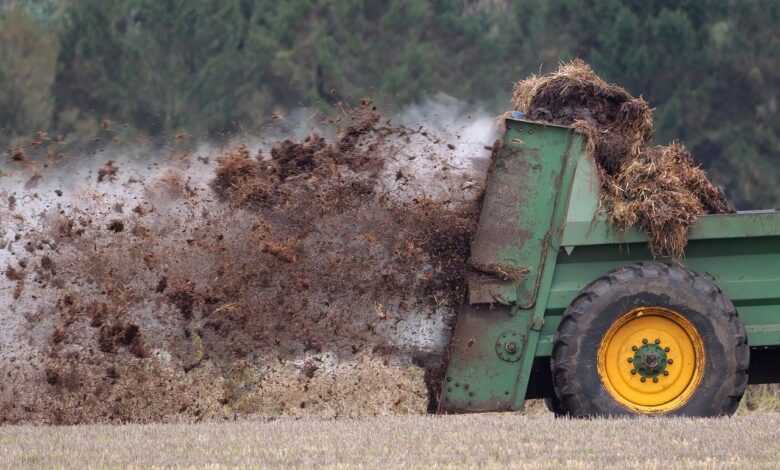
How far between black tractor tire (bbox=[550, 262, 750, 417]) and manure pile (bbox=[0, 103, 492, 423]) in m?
0.87

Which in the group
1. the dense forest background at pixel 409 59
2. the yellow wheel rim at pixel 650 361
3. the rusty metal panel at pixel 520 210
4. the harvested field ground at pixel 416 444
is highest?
the dense forest background at pixel 409 59

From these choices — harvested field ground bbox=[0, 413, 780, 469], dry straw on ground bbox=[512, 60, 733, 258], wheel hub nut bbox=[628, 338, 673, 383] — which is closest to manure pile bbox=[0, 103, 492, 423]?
dry straw on ground bbox=[512, 60, 733, 258]

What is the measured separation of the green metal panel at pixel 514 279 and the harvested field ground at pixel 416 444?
0.23 metres

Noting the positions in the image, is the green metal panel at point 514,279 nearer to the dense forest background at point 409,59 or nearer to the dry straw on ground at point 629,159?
the dry straw on ground at point 629,159

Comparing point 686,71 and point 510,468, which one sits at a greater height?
point 686,71

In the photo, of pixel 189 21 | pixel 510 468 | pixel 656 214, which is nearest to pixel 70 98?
pixel 189 21

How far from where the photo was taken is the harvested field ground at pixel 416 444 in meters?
7.23

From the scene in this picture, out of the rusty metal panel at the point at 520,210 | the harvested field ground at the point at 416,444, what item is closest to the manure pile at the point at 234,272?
the rusty metal panel at the point at 520,210

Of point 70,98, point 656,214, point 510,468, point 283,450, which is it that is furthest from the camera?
point 70,98

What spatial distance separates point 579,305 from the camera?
30.1 feet

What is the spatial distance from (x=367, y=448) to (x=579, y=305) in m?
2.07

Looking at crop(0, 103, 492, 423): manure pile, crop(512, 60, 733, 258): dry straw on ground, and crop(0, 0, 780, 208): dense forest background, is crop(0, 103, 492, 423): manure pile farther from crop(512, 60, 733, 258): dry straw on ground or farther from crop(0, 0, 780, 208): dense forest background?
crop(0, 0, 780, 208): dense forest background

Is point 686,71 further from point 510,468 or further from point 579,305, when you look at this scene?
point 510,468

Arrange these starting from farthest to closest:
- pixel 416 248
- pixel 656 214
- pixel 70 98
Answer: pixel 70 98 → pixel 416 248 → pixel 656 214
